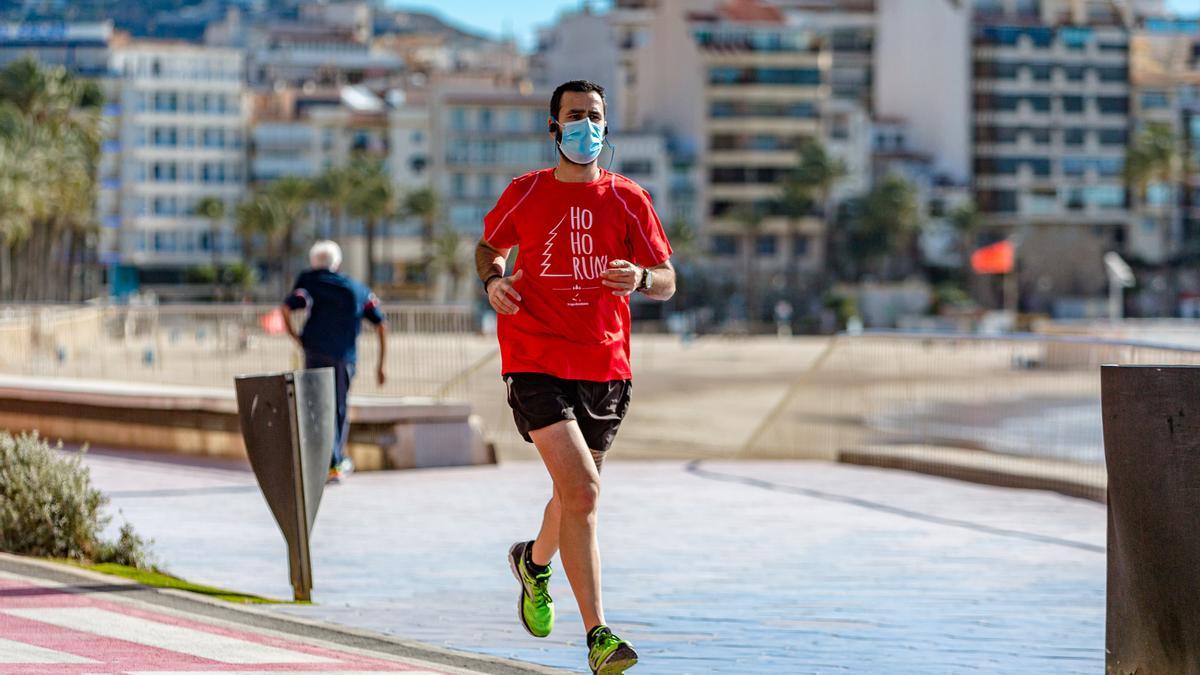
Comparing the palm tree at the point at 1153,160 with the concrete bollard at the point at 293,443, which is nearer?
the concrete bollard at the point at 293,443

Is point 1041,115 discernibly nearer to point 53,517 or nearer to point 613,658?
point 53,517

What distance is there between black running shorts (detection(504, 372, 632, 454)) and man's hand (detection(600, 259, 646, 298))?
1.04ft

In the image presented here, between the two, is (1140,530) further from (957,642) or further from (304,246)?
(304,246)

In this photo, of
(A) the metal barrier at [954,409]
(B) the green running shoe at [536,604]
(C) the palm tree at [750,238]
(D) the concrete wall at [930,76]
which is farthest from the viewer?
(D) the concrete wall at [930,76]

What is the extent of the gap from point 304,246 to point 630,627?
127m

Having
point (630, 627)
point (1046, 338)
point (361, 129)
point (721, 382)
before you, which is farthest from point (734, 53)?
point (630, 627)

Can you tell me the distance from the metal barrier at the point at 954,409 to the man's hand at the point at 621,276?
996cm

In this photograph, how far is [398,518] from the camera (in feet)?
41.8

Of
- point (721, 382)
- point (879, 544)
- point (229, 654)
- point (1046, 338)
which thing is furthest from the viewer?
point (721, 382)

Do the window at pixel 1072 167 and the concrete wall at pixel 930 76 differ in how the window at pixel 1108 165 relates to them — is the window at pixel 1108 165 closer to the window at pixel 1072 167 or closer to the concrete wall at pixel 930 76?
the window at pixel 1072 167

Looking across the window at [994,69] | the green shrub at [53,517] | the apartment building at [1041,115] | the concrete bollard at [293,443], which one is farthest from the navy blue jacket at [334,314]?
the window at [994,69]

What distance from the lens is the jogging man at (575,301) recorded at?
20.5ft

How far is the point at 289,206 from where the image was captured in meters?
126

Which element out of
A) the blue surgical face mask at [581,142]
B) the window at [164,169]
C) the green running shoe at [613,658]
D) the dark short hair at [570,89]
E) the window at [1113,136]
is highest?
the window at [1113,136]
